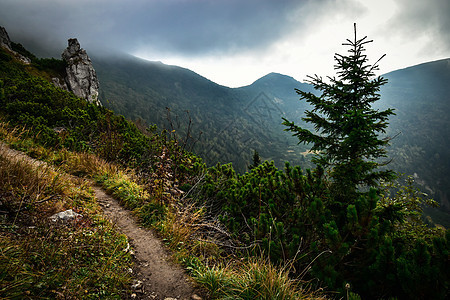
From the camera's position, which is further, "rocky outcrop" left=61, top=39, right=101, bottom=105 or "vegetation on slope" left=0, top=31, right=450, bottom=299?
"rocky outcrop" left=61, top=39, right=101, bottom=105

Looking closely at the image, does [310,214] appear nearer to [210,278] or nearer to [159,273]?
[210,278]

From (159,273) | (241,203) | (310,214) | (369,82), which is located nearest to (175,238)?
(159,273)

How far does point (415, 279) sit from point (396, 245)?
4.14 feet

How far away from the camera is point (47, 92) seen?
904 centimetres

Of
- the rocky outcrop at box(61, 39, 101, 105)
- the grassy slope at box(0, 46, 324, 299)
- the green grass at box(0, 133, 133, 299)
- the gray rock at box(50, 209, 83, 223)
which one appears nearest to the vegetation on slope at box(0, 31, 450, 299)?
the grassy slope at box(0, 46, 324, 299)

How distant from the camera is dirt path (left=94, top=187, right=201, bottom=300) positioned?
88.2 inches

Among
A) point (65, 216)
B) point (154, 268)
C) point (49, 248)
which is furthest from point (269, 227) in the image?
point (65, 216)

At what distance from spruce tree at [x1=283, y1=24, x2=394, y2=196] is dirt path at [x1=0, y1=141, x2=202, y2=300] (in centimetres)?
380

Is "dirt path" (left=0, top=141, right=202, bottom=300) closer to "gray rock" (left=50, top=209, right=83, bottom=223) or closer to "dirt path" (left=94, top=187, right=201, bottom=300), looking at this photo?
"dirt path" (left=94, top=187, right=201, bottom=300)

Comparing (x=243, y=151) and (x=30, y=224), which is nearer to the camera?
(x=30, y=224)

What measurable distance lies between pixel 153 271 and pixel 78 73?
3649cm

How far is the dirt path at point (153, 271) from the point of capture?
2213 mm

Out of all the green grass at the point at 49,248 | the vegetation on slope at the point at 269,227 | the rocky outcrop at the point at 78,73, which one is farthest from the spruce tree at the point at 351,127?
the rocky outcrop at the point at 78,73

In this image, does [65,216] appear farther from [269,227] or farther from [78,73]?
[78,73]
